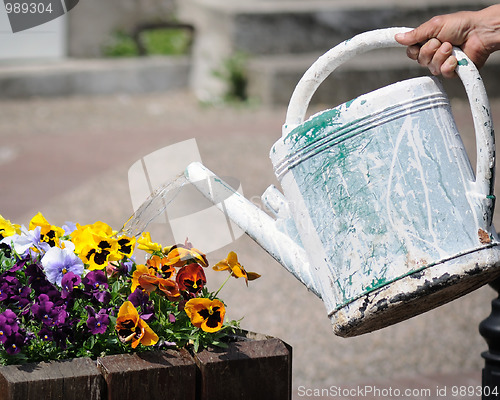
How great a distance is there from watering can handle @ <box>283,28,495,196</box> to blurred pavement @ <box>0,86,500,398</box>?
491mm

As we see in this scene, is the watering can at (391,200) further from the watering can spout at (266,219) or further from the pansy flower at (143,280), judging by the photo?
the pansy flower at (143,280)

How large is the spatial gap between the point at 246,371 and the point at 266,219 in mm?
306

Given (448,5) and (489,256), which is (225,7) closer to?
(448,5)

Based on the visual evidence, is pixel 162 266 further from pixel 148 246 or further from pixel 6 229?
pixel 6 229

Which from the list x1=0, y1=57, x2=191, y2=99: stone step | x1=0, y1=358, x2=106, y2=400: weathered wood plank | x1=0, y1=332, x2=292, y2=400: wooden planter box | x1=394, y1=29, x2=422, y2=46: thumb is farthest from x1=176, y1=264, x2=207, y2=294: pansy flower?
x1=0, y1=57, x2=191, y2=99: stone step

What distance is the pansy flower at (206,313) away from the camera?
1.27m

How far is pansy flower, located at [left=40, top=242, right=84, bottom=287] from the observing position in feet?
4.36

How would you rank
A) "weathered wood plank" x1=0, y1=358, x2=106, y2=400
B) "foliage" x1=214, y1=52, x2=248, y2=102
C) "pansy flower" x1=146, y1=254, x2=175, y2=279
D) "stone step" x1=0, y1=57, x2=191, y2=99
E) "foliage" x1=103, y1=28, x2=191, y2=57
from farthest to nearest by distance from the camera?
"foliage" x1=103, y1=28, x2=191, y2=57 < "stone step" x1=0, y1=57, x2=191, y2=99 < "foliage" x1=214, y1=52, x2=248, y2=102 < "pansy flower" x1=146, y1=254, x2=175, y2=279 < "weathered wood plank" x1=0, y1=358, x2=106, y2=400

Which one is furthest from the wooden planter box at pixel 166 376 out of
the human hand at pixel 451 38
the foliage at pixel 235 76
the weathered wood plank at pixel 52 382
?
the foliage at pixel 235 76

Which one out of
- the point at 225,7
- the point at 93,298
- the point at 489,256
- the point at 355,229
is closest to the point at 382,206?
the point at 355,229

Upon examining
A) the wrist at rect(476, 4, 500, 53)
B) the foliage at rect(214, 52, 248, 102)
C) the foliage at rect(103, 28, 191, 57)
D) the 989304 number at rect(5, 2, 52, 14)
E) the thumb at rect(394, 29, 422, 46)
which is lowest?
the thumb at rect(394, 29, 422, 46)

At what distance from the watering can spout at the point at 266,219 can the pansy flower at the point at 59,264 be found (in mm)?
276

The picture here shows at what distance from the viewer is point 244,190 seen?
→ 5000 mm

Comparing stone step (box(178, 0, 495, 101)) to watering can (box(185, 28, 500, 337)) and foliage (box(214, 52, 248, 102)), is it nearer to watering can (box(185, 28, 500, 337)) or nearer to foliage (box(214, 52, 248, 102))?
foliage (box(214, 52, 248, 102))
